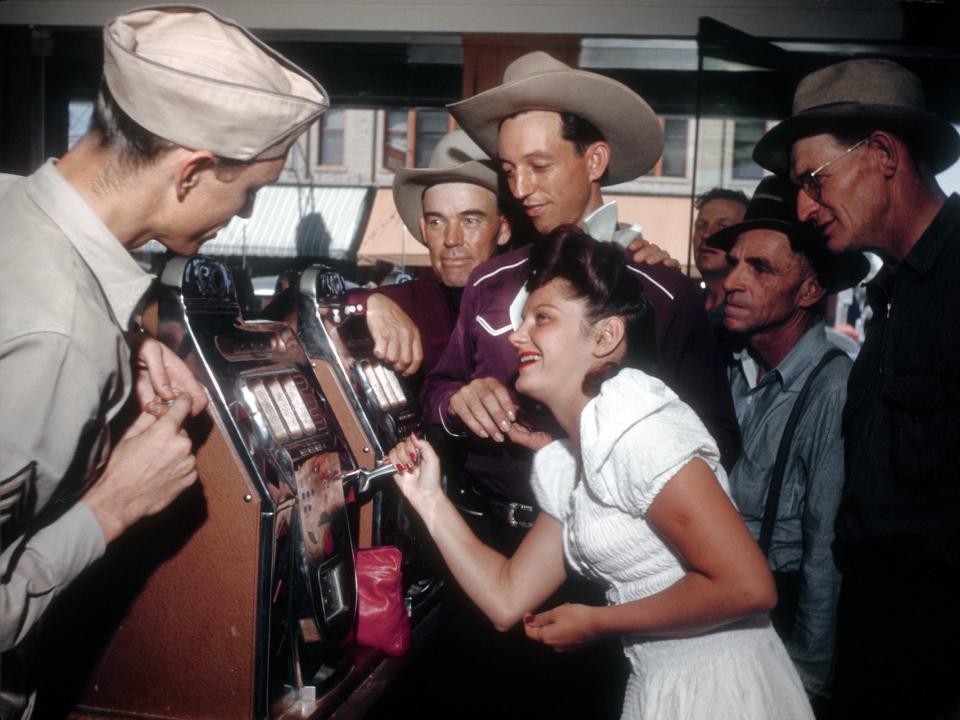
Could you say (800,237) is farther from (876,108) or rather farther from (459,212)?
(459,212)

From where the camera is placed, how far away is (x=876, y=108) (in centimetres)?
243

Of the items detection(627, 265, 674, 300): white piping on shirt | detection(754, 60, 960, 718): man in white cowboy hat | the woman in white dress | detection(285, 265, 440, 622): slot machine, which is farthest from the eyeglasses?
detection(285, 265, 440, 622): slot machine

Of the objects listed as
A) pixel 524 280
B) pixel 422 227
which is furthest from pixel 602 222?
pixel 422 227

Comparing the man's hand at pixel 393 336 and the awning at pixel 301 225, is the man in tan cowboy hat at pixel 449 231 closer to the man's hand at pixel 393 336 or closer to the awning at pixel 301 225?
the man's hand at pixel 393 336

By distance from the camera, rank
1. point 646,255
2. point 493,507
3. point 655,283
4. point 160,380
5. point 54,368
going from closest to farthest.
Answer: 1. point 54,368
2. point 160,380
3. point 655,283
4. point 646,255
5. point 493,507

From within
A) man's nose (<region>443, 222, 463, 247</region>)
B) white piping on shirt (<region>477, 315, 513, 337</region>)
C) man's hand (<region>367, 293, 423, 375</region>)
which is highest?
man's nose (<region>443, 222, 463, 247</region>)

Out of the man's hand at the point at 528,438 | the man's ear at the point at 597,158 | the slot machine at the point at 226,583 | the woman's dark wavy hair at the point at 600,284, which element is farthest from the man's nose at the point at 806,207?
the slot machine at the point at 226,583

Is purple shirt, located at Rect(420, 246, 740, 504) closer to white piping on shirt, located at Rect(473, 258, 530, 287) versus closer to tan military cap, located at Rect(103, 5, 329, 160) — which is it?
white piping on shirt, located at Rect(473, 258, 530, 287)

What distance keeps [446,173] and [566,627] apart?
6.99 feet

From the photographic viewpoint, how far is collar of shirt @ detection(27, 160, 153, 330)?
147 centimetres

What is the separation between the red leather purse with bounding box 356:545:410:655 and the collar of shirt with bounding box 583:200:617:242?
46.9 inches

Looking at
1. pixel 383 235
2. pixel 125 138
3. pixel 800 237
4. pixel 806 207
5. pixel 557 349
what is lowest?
pixel 383 235

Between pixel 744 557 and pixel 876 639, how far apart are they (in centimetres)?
107

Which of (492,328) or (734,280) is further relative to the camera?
(734,280)
